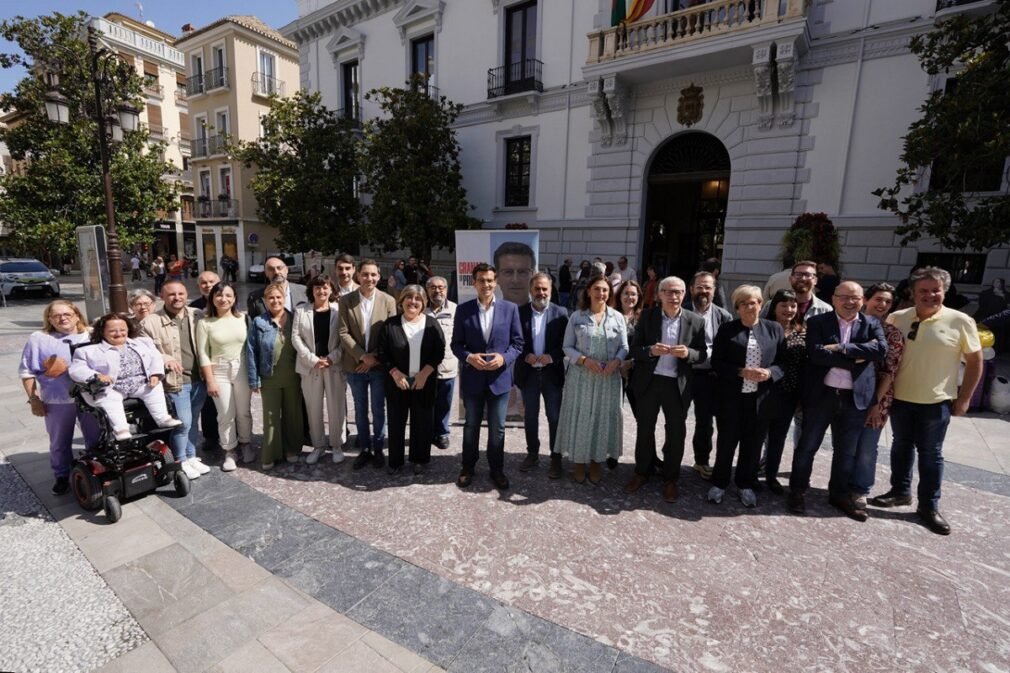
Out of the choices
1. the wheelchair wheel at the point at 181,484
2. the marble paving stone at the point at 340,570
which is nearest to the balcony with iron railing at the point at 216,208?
the wheelchair wheel at the point at 181,484

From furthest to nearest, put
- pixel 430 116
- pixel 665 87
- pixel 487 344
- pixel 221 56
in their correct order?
pixel 221 56
pixel 430 116
pixel 665 87
pixel 487 344

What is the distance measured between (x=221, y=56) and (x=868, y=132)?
32014mm

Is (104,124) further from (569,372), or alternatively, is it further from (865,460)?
(865,460)

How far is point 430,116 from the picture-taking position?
15.6 metres

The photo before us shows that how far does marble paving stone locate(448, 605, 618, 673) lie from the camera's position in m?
2.60

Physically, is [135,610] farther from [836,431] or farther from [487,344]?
[836,431]

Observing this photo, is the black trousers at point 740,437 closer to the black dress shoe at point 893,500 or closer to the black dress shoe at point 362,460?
the black dress shoe at point 893,500

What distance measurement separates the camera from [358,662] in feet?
8.48

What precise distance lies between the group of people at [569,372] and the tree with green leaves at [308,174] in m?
12.9

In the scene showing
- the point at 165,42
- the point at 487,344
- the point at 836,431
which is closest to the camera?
the point at 836,431

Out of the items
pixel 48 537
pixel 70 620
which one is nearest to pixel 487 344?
A: pixel 70 620

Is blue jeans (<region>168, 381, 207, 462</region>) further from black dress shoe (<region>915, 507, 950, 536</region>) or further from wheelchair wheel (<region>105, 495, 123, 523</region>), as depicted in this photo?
black dress shoe (<region>915, 507, 950, 536</region>)

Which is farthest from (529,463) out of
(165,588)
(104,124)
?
(104,124)

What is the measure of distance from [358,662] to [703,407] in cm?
344
